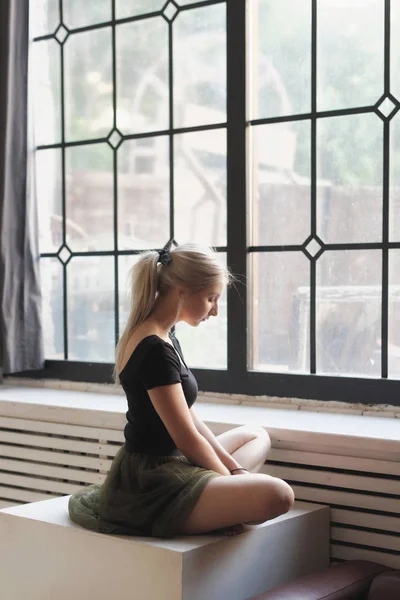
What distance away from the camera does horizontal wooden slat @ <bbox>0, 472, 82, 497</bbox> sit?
272 centimetres

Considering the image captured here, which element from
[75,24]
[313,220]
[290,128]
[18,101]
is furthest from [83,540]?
[75,24]

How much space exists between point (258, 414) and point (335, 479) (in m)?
0.39

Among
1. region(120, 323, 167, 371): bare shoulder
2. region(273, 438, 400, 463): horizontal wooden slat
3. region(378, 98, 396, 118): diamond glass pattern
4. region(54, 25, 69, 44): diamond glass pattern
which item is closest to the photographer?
region(120, 323, 167, 371): bare shoulder

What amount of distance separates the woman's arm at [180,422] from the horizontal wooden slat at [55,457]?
737mm

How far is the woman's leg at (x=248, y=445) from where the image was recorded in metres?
2.13

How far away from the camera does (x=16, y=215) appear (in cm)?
309

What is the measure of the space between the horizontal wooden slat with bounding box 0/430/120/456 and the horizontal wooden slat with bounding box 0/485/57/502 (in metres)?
0.17

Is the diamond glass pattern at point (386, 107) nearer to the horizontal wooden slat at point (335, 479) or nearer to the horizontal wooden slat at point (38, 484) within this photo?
the horizontal wooden slat at point (335, 479)

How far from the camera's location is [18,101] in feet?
10.1

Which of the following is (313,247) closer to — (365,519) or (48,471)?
(365,519)

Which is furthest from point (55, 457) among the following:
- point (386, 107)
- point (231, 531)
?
point (386, 107)

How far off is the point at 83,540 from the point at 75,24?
2.10 metres

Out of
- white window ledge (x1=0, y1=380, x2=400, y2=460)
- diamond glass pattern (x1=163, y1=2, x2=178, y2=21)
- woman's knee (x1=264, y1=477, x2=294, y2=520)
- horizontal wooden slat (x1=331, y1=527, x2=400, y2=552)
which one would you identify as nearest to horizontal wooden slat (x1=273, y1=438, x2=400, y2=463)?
white window ledge (x1=0, y1=380, x2=400, y2=460)

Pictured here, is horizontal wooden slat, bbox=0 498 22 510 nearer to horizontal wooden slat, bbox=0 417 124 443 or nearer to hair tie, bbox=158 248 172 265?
horizontal wooden slat, bbox=0 417 124 443
